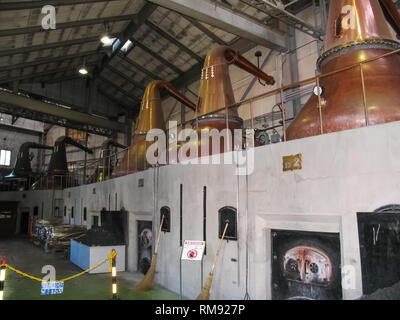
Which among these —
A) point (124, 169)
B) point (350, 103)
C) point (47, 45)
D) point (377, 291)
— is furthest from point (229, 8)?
point (47, 45)

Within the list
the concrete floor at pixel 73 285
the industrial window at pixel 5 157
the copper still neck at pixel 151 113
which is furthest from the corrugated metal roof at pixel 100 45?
the industrial window at pixel 5 157

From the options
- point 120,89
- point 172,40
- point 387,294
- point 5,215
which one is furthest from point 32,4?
point 5,215

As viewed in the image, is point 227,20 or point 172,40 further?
point 172,40

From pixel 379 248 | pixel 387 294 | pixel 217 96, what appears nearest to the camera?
pixel 387 294

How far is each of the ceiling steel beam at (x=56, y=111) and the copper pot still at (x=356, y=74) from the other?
1639cm

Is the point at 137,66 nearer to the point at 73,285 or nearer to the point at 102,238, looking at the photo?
the point at 102,238

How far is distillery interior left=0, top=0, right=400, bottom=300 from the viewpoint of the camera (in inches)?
159

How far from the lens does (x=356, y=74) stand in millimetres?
4930

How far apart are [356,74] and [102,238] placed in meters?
7.95

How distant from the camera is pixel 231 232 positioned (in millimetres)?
5555

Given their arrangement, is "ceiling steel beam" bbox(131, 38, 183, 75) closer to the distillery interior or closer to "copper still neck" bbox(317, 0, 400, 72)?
the distillery interior

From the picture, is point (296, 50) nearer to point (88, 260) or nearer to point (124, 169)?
point (124, 169)
